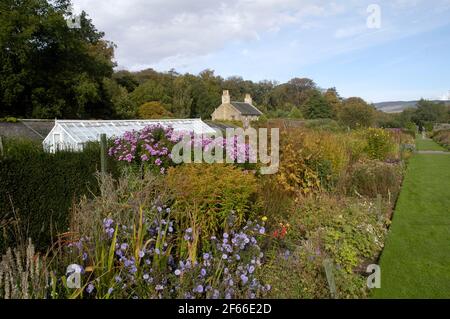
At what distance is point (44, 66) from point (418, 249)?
3157 centimetres

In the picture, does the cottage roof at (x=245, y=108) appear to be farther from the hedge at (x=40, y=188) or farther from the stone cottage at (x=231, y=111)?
the hedge at (x=40, y=188)

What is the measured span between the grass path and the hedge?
16.0 feet

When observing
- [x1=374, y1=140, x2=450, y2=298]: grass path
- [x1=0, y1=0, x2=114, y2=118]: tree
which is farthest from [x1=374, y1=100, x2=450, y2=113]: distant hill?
[x1=374, y1=140, x2=450, y2=298]: grass path

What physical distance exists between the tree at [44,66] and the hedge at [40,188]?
22905 mm

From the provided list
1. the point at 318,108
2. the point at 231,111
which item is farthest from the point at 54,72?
the point at 318,108

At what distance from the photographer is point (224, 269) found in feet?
12.5

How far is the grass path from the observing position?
4517 mm

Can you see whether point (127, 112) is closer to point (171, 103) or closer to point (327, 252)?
point (171, 103)

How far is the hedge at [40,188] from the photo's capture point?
6.00m

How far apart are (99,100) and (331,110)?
37.0m

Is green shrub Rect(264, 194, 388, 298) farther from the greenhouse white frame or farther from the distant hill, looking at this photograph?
the distant hill

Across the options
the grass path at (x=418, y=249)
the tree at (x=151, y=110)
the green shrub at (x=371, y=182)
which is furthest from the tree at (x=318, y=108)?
the green shrub at (x=371, y=182)

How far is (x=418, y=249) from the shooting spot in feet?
19.0

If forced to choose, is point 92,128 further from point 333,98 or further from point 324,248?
point 333,98
